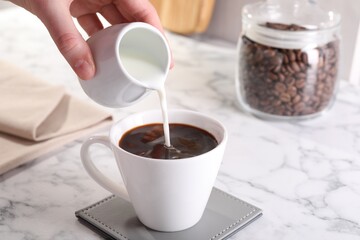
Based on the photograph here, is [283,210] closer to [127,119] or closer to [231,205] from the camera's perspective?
[231,205]

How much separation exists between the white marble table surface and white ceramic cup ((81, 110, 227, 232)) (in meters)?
0.07

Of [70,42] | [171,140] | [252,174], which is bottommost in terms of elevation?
[252,174]

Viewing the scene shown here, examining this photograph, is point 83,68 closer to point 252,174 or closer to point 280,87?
point 252,174

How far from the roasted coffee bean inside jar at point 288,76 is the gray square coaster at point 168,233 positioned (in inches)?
11.6

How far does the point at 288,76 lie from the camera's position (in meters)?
1.04

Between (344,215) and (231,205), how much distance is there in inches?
6.0

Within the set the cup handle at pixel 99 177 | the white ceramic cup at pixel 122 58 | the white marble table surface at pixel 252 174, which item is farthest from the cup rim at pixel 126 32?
the white marble table surface at pixel 252 174

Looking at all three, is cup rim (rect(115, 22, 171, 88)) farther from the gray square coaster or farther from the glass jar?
the glass jar

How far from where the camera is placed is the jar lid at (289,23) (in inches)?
40.9

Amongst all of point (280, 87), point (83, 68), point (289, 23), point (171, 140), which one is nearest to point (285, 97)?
point (280, 87)

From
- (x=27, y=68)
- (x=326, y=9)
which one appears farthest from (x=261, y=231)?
(x=27, y=68)

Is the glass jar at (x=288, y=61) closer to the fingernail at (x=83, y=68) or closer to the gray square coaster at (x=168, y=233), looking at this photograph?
the gray square coaster at (x=168, y=233)

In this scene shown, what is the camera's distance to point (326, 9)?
1.13m

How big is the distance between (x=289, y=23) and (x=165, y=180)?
20.1 inches
